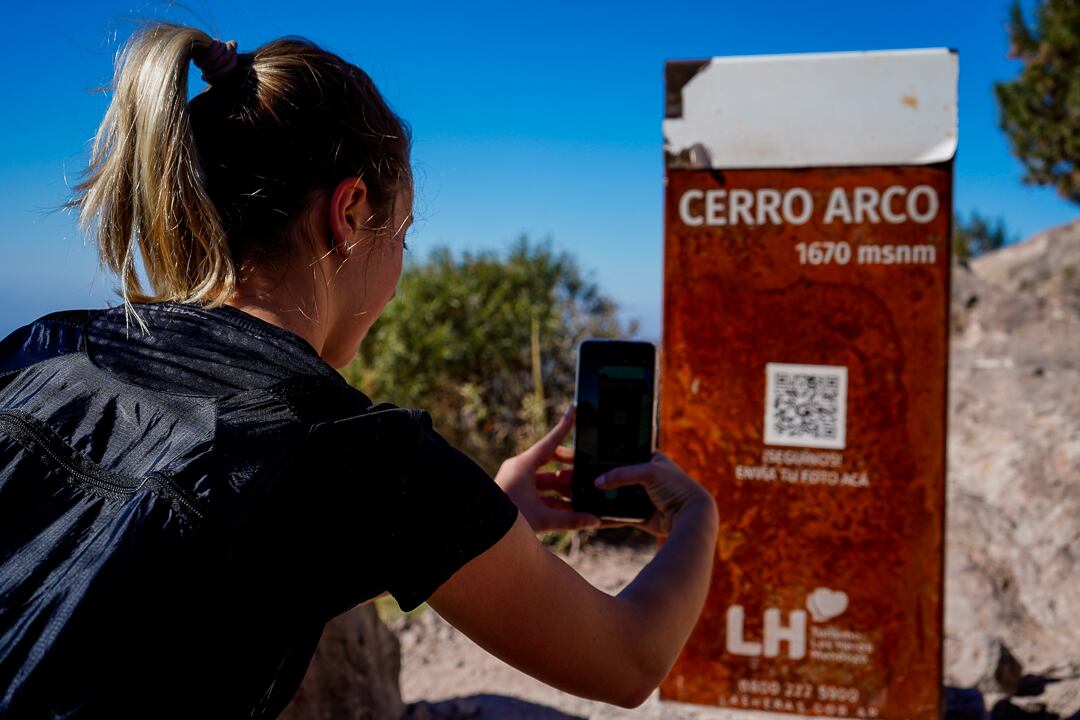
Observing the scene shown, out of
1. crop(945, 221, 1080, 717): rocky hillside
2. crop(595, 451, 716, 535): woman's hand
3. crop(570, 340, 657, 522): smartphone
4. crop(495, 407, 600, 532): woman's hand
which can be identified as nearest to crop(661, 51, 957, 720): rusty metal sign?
crop(570, 340, 657, 522): smartphone

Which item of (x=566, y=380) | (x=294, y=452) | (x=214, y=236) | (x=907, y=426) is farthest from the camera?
(x=566, y=380)

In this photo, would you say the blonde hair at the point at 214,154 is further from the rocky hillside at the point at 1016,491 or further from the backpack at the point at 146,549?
the rocky hillside at the point at 1016,491

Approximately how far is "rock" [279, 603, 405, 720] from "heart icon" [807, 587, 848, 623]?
1.47m

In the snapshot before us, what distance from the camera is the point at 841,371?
2834mm

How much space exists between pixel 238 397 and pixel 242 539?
17 centimetres

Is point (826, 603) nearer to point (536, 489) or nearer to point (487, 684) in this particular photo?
point (536, 489)

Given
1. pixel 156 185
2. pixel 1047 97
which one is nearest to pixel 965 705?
pixel 156 185

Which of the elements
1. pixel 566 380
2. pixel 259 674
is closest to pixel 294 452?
pixel 259 674

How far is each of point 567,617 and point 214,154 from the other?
85 centimetres

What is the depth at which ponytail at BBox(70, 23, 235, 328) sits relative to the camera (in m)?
1.26

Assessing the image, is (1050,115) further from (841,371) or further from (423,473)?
(423,473)

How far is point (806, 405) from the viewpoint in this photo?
9.42ft

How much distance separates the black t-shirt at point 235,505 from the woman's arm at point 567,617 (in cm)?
6

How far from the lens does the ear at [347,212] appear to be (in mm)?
1335
